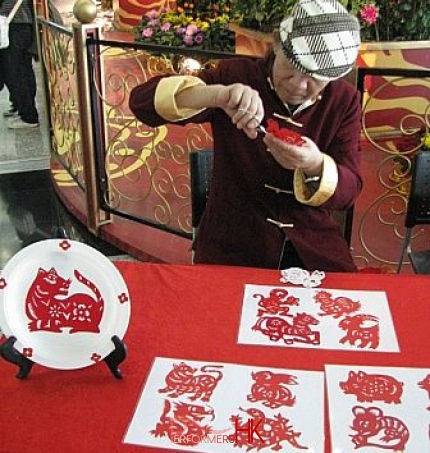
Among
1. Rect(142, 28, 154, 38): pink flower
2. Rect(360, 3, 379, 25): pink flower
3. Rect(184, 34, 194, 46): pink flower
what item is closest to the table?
Rect(360, 3, 379, 25): pink flower

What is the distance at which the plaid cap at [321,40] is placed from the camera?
4.30ft

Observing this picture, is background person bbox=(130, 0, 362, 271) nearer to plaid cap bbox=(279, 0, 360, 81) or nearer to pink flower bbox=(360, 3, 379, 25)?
plaid cap bbox=(279, 0, 360, 81)

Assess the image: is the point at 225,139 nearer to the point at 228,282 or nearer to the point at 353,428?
the point at 228,282

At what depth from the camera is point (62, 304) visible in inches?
45.4

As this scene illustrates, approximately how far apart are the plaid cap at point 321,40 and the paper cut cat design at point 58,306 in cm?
62

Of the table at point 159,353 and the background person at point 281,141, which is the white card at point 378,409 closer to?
the table at point 159,353

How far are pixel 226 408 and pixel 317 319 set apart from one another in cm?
34

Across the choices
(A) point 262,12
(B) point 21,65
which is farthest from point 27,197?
(A) point 262,12

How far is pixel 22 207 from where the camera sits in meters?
3.73

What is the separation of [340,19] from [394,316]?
62 centimetres

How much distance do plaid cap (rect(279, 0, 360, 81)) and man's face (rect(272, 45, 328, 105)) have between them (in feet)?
0.15

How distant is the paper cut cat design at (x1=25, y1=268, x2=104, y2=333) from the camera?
1.14m

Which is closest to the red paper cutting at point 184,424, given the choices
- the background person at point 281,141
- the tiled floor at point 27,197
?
the background person at point 281,141

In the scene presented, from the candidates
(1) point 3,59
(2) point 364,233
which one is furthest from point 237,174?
(1) point 3,59
